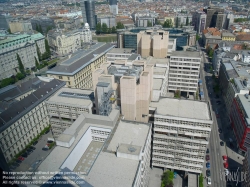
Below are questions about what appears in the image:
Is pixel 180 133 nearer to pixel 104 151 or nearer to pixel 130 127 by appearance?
pixel 130 127

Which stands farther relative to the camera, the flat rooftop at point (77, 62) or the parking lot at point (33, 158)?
the flat rooftop at point (77, 62)

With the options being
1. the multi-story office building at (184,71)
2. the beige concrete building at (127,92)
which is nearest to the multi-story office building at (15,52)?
the beige concrete building at (127,92)

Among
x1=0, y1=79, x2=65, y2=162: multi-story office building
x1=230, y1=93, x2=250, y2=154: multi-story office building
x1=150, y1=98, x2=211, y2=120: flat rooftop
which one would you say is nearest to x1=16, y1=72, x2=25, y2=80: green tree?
x1=0, y1=79, x2=65, y2=162: multi-story office building

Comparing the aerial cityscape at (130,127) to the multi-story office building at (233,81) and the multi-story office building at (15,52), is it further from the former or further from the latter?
the multi-story office building at (15,52)

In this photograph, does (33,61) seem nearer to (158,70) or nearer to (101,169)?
(158,70)

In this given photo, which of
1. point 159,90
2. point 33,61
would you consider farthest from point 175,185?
point 33,61
